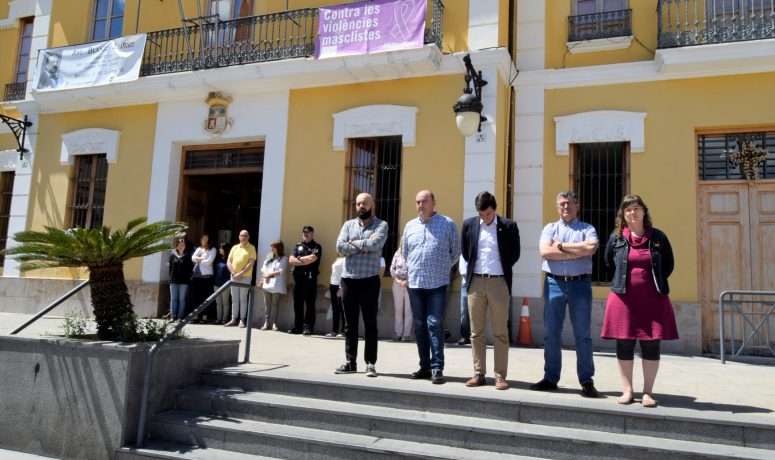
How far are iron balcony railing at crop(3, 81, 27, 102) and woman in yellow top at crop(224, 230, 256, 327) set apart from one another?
7623 mm

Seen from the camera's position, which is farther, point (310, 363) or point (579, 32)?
point (579, 32)

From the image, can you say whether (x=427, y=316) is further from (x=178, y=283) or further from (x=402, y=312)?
(x=178, y=283)

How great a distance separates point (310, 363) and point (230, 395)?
1324 millimetres

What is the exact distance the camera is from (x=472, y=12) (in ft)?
32.5

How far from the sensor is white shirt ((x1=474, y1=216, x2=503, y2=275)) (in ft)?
17.8

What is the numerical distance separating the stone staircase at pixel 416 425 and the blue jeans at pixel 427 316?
0.41 m

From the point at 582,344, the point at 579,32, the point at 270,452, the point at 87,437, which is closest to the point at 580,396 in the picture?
the point at 582,344

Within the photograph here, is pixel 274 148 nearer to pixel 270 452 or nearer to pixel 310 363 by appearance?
pixel 310 363

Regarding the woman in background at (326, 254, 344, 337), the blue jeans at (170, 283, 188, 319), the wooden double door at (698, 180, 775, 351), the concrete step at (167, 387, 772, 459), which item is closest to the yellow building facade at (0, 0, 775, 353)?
the wooden double door at (698, 180, 775, 351)

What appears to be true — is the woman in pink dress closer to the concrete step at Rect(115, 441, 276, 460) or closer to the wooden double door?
the concrete step at Rect(115, 441, 276, 460)

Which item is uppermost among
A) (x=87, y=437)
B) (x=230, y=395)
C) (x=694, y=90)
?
(x=694, y=90)

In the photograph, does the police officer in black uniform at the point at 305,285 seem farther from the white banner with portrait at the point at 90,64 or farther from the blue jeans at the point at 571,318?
the white banner with portrait at the point at 90,64

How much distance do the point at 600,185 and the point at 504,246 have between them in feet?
17.0

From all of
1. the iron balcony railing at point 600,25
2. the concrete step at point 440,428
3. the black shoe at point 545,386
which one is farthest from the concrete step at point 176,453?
the iron balcony railing at point 600,25
